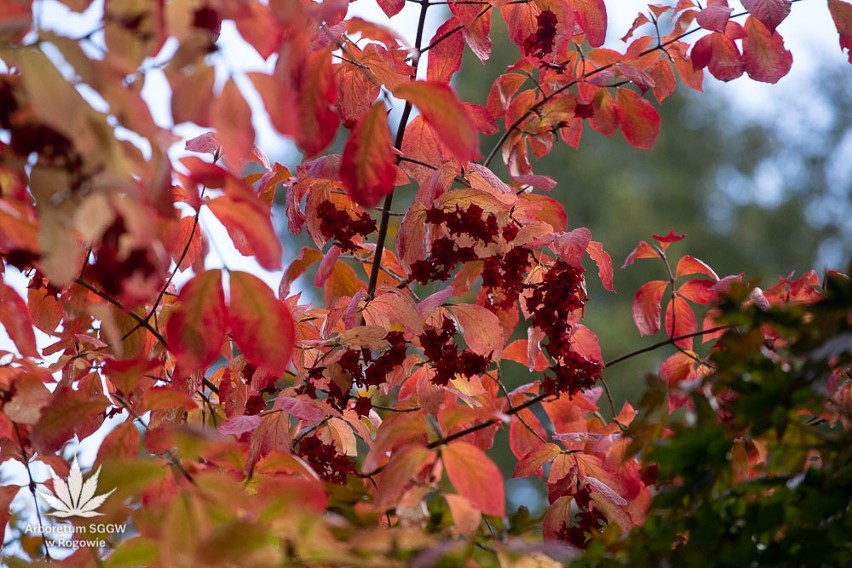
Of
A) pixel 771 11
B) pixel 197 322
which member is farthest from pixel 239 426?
pixel 771 11

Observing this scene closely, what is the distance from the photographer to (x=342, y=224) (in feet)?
4.09

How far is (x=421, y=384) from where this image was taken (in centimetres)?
127

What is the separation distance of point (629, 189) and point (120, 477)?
10.9 meters

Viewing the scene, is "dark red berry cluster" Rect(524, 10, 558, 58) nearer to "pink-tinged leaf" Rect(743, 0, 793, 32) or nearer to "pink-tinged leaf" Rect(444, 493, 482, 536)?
"pink-tinged leaf" Rect(743, 0, 793, 32)

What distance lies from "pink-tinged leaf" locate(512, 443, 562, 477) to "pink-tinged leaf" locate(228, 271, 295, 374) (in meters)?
0.52

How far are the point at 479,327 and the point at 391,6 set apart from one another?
0.50 metres

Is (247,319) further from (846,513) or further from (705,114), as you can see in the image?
(705,114)

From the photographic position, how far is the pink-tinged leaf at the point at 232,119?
716 mm

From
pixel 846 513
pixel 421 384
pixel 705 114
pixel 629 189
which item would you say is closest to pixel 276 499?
pixel 846 513

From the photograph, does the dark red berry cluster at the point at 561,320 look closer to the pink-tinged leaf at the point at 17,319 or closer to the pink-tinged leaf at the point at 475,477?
the pink-tinged leaf at the point at 475,477

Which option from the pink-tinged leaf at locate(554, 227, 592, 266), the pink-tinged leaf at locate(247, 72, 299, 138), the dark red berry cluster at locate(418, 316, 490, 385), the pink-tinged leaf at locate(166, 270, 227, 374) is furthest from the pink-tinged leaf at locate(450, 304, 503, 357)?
the pink-tinged leaf at locate(247, 72, 299, 138)

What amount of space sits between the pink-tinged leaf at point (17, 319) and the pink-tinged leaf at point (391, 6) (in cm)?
71

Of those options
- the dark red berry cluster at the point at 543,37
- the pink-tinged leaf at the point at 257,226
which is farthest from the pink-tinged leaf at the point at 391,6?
the pink-tinged leaf at the point at 257,226

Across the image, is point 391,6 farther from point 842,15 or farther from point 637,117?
point 842,15
